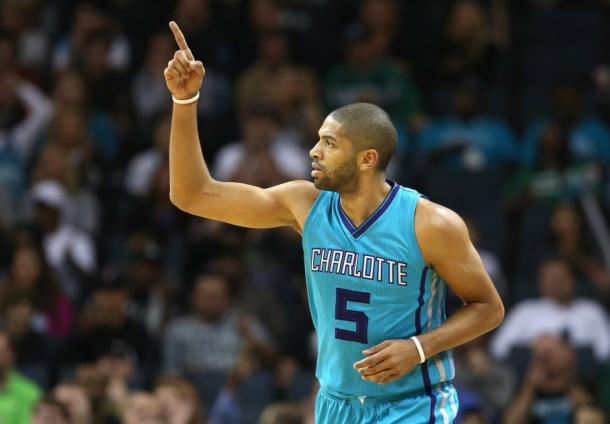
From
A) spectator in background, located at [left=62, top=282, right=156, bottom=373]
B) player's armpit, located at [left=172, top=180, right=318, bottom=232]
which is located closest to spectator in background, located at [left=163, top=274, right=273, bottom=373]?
spectator in background, located at [left=62, top=282, right=156, bottom=373]

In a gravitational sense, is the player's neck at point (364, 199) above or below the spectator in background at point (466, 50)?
below

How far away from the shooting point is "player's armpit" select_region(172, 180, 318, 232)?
6035 mm

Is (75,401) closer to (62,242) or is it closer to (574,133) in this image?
(62,242)

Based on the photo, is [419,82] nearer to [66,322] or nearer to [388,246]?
[66,322]

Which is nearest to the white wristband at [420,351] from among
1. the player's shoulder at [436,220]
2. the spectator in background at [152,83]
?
the player's shoulder at [436,220]

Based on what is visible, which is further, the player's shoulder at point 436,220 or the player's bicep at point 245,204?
the player's bicep at point 245,204

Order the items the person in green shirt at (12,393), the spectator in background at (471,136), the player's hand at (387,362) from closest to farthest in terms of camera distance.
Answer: the player's hand at (387,362), the person in green shirt at (12,393), the spectator in background at (471,136)

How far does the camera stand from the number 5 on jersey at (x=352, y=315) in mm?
5840

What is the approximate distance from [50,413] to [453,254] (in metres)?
4.61

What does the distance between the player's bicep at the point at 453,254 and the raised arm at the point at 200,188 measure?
62 cm

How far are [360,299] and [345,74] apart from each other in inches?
312

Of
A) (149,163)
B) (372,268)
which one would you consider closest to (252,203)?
(372,268)

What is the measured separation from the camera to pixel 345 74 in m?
13.6

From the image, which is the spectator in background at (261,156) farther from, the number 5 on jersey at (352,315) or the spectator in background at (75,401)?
the number 5 on jersey at (352,315)
